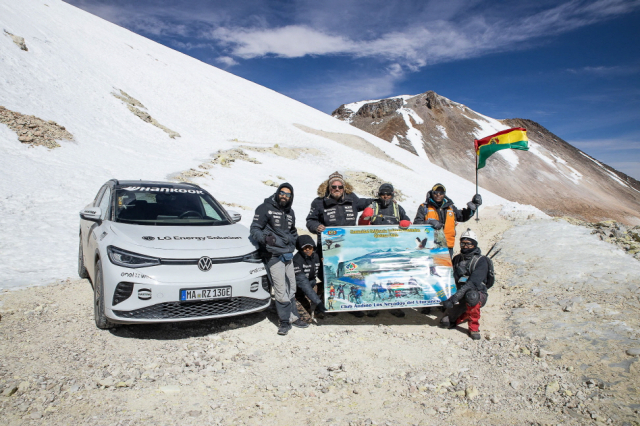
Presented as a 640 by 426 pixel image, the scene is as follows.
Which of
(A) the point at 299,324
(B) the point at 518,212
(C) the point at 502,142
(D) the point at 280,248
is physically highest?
(C) the point at 502,142

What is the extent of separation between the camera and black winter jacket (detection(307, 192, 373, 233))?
585cm

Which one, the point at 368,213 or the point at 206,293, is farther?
the point at 368,213

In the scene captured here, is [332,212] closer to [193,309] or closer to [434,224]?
[434,224]

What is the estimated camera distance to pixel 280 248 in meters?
5.04

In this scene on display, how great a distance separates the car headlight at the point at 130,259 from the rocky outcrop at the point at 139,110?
2166cm

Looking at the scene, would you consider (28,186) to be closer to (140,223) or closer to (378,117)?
(140,223)

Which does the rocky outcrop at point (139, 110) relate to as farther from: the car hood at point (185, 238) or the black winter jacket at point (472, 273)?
the black winter jacket at point (472, 273)

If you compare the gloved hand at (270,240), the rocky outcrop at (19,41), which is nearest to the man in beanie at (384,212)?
the gloved hand at (270,240)

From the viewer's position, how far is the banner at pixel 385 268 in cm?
527

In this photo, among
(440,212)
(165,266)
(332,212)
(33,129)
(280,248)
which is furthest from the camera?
(33,129)

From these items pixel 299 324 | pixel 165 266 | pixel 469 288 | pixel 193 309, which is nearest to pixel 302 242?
pixel 299 324

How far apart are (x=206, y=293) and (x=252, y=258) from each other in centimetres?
81

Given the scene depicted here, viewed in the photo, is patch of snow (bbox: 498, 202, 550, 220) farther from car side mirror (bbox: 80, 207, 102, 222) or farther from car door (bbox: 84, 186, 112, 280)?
car side mirror (bbox: 80, 207, 102, 222)

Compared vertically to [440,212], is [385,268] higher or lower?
lower
